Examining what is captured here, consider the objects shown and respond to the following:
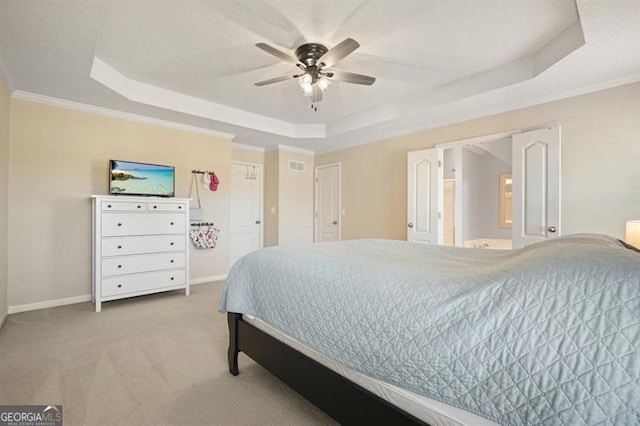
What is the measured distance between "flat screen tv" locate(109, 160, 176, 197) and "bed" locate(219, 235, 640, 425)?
313 cm

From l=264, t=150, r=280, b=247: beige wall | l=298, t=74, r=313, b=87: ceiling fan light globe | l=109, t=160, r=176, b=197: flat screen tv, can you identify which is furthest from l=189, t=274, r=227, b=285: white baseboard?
l=298, t=74, r=313, b=87: ceiling fan light globe

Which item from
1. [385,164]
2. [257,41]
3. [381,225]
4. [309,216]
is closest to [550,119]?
[385,164]

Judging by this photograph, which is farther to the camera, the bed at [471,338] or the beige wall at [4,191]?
the beige wall at [4,191]

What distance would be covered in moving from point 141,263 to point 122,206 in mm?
728

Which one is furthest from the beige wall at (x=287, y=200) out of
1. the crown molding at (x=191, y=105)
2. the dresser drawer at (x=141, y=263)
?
the dresser drawer at (x=141, y=263)

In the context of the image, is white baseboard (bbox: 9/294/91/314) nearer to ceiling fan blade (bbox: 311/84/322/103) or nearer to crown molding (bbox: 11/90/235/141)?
crown molding (bbox: 11/90/235/141)

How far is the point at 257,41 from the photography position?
2.68 metres

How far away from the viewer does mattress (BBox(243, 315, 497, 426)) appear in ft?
3.17

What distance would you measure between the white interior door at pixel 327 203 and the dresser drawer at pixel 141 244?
9.55 feet

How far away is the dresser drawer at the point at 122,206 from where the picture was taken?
134 inches

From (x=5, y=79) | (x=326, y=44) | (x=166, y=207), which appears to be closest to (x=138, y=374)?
(x=166, y=207)

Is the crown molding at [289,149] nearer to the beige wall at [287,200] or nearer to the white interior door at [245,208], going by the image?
the beige wall at [287,200]

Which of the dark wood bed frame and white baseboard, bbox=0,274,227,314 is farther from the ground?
the dark wood bed frame

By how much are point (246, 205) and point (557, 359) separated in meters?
5.59
